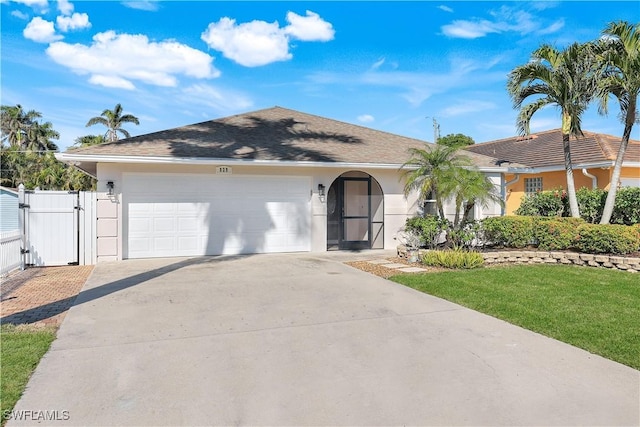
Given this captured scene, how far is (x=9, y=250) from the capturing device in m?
8.85

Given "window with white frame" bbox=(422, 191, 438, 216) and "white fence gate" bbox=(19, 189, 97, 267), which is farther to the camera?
"window with white frame" bbox=(422, 191, 438, 216)

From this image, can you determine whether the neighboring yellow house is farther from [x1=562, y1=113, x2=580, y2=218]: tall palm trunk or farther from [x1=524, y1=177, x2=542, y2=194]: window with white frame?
[x1=562, y1=113, x2=580, y2=218]: tall palm trunk

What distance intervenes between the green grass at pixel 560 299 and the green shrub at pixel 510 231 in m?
1.30

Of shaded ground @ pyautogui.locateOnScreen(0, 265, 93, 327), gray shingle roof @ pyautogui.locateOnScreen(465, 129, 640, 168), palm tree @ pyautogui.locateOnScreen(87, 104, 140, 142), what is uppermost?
palm tree @ pyautogui.locateOnScreen(87, 104, 140, 142)

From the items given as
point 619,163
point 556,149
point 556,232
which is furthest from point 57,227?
point 556,149

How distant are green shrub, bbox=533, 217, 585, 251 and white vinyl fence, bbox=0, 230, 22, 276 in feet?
40.3

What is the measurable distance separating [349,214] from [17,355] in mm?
10300

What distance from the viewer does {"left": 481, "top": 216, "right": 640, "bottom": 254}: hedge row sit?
9375 millimetres

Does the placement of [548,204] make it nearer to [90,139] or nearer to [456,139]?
[456,139]

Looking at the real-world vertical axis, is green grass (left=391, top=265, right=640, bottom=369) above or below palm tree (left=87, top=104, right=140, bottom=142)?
below

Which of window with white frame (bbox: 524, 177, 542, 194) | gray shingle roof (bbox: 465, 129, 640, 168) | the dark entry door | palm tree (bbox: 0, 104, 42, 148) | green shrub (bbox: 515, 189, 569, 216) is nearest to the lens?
the dark entry door

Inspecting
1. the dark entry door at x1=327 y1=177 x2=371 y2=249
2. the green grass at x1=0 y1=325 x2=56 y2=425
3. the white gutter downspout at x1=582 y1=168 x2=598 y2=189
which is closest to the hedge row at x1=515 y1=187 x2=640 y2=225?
the white gutter downspout at x1=582 y1=168 x2=598 y2=189

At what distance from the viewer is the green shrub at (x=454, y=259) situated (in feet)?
31.0

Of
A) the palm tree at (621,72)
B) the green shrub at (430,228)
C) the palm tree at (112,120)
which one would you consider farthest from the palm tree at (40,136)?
Result: the palm tree at (621,72)
